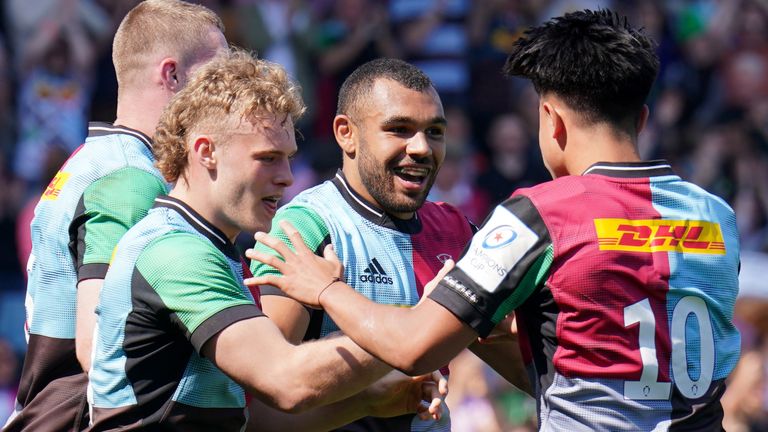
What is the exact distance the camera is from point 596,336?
11.5 feet

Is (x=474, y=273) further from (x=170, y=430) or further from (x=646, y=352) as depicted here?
(x=170, y=430)

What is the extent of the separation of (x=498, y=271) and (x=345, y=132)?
172 centimetres

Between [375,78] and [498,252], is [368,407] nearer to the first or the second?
[498,252]

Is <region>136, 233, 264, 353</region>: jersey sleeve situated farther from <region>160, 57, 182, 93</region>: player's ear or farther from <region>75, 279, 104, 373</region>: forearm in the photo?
<region>160, 57, 182, 93</region>: player's ear

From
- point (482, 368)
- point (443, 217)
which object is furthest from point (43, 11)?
point (443, 217)

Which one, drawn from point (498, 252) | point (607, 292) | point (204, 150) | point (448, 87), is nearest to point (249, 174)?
point (204, 150)

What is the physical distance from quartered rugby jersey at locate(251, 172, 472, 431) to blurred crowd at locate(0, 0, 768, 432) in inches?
201

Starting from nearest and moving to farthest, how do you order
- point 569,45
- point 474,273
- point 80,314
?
point 474,273 → point 569,45 → point 80,314

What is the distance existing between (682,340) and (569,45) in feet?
3.32

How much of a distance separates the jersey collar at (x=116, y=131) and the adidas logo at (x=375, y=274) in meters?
0.98

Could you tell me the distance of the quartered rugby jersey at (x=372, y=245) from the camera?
452 centimetres

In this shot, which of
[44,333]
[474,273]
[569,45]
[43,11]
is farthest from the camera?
[43,11]

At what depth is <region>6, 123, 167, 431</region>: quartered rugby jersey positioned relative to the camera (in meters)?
4.27

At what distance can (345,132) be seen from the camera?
5023mm
